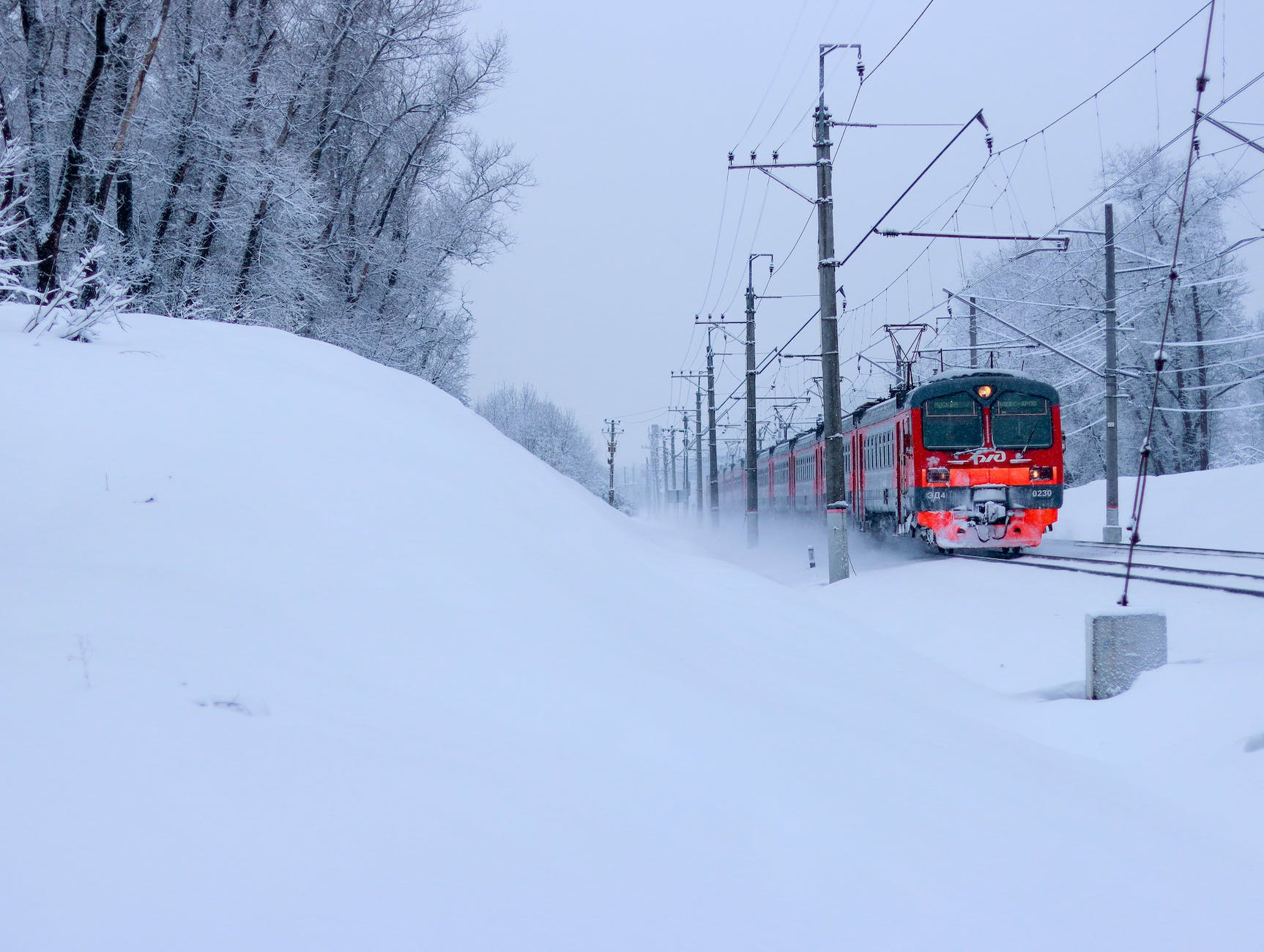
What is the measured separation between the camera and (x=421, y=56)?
2312cm

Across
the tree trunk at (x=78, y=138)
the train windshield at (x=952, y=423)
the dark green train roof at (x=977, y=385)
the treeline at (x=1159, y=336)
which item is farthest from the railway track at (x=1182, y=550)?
the tree trunk at (x=78, y=138)

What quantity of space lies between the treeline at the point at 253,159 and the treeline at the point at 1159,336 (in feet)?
70.1

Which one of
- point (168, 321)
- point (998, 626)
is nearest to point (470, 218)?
point (168, 321)

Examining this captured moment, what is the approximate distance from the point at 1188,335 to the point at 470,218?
94.8 feet

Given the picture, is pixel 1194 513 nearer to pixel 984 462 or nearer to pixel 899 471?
pixel 984 462

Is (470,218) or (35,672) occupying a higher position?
(470,218)

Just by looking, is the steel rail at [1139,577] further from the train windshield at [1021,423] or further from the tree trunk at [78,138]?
the tree trunk at [78,138]

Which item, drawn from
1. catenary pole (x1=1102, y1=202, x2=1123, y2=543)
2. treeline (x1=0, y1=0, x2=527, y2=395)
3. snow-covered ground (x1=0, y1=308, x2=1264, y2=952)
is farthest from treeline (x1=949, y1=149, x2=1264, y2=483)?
snow-covered ground (x1=0, y1=308, x2=1264, y2=952)

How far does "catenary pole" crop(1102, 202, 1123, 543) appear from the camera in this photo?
21906 mm

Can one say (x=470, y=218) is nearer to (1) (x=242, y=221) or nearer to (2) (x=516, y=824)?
(1) (x=242, y=221)

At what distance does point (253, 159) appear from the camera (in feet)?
59.6

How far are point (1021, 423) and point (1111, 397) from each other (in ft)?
19.4

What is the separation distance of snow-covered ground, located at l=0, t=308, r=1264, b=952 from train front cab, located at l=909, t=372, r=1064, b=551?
10325 millimetres

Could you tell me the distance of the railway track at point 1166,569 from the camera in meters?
11.8
